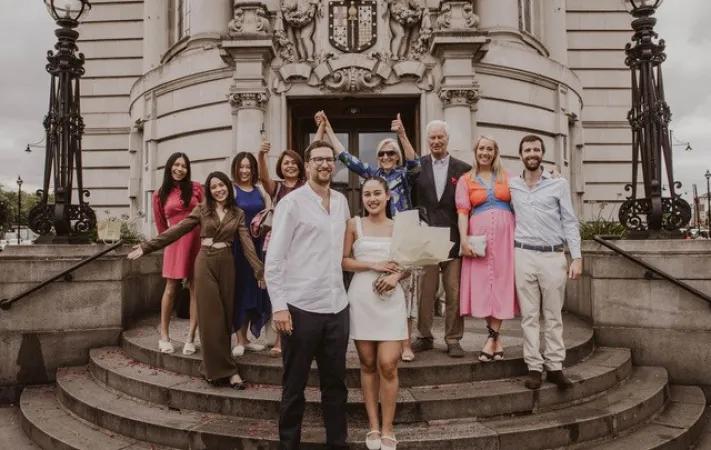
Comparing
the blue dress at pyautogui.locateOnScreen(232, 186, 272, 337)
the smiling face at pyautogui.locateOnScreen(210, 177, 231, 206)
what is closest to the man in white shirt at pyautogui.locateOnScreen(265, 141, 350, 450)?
the smiling face at pyautogui.locateOnScreen(210, 177, 231, 206)

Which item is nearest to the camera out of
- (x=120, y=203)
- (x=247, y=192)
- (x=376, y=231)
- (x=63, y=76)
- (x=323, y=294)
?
(x=323, y=294)

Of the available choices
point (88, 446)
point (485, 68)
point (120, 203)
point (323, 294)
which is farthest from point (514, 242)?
point (120, 203)

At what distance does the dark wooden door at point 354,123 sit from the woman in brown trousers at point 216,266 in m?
6.19

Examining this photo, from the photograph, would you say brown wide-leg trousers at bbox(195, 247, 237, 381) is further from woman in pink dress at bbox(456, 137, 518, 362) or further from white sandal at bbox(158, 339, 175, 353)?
woman in pink dress at bbox(456, 137, 518, 362)

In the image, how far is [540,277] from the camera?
4.86 metres

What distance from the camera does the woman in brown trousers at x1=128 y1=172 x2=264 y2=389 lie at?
16.5 ft

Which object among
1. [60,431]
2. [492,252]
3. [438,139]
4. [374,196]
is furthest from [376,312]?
[60,431]

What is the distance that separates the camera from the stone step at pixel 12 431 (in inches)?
209

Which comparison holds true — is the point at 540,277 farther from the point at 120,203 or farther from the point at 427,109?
the point at 120,203

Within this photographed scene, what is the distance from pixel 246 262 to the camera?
566cm

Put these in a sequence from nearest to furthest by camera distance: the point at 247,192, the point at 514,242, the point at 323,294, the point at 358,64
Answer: the point at 323,294 → the point at 514,242 → the point at 247,192 → the point at 358,64

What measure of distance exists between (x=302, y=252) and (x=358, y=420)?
179 centimetres

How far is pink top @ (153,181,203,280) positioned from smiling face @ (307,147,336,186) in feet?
8.70

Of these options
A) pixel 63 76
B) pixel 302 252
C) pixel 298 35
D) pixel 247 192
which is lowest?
pixel 302 252
